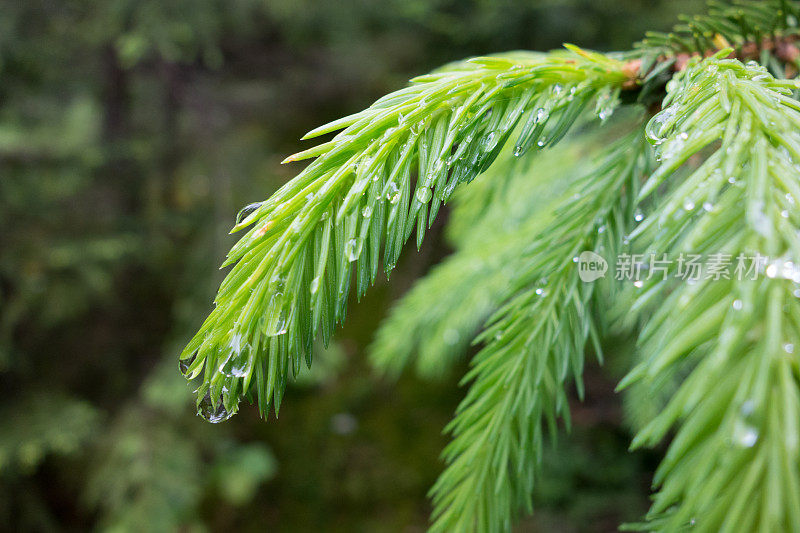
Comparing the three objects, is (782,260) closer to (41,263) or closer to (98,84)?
(41,263)

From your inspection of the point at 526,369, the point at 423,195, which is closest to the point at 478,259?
the point at 526,369

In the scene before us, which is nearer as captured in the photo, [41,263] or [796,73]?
[796,73]

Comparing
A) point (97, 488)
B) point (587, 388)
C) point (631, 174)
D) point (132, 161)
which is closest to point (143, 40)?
point (132, 161)

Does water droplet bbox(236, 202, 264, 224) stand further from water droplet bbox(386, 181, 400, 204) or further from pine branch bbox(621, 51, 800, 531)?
pine branch bbox(621, 51, 800, 531)

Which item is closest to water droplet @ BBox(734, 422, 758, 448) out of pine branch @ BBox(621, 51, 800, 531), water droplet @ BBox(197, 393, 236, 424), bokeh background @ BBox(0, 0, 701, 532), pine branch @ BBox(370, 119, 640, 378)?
pine branch @ BBox(621, 51, 800, 531)

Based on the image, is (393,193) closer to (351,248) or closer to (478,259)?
(351,248)

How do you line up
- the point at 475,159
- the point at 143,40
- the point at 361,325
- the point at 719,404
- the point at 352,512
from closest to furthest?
the point at 719,404 → the point at 475,159 → the point at 143,40 → the point at 352,512 → the point at 361,325
